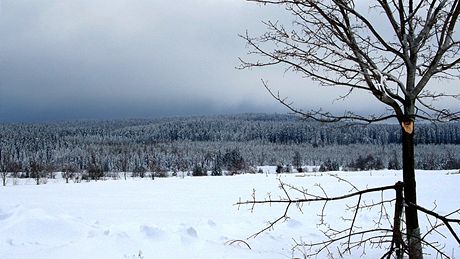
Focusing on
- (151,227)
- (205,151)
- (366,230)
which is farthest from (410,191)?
(205,151)

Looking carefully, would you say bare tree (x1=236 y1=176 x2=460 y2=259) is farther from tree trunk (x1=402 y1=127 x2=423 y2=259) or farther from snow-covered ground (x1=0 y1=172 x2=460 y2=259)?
snow-covered ground (x1=0 y1=172 x2=460 y2=259)

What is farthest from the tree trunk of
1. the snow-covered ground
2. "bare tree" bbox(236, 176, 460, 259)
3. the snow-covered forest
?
the snow-covered forest

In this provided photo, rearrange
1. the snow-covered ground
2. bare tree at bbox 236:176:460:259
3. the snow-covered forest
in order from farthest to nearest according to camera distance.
A: the snow-covered forest
the snow-covered ground
bare tree at bbox 236:176:460:259

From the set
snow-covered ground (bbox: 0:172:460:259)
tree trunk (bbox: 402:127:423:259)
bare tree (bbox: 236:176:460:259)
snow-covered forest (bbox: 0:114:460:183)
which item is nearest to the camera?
bare tree (bbox: 236:176:460:259)

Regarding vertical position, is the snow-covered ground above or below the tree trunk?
below

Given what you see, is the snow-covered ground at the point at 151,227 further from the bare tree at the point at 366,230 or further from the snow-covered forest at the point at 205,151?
the snow-covered forest at the point at 205,151

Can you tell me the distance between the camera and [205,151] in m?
156

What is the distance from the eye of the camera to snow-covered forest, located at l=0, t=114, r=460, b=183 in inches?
4621

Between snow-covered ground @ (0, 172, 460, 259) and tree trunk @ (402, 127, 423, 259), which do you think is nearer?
tree trunk @ (402, 127, 423, 259)

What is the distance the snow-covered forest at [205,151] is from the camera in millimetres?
117375

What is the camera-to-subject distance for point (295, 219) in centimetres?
842

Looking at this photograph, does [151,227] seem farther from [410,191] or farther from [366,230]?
[410,191]

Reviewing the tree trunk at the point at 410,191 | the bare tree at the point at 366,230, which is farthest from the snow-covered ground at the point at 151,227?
the tree trunk at the point at 410,191

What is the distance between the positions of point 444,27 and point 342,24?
3.01 feet
